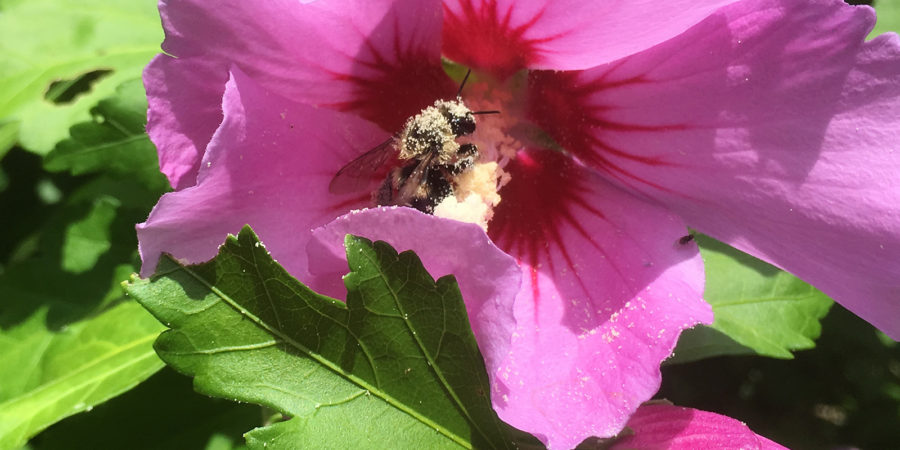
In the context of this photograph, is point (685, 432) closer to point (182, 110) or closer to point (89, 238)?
point (182, 110)

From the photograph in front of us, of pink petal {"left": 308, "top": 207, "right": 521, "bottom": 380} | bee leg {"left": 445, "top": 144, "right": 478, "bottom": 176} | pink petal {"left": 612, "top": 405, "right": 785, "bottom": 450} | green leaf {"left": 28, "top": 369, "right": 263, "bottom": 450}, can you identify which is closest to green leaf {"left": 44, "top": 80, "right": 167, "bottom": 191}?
green leaf {"left": 28, "top": 369, "right": 263, "bottom": 450}

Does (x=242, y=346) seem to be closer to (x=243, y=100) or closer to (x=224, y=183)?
(x=224, y=183)

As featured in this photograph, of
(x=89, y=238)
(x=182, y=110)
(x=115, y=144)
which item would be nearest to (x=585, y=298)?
(x=182, y=110)

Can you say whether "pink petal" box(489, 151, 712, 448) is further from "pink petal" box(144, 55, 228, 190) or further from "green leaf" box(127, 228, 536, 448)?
"pink petal" box(144, 55, 228, 190)

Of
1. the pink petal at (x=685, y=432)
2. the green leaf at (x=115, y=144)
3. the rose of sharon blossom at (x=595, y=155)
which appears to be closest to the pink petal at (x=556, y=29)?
the rose of sharon blossom at (x=595, y=155)

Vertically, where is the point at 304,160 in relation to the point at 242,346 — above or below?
above

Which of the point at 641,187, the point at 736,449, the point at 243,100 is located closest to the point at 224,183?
the point at 243,100
